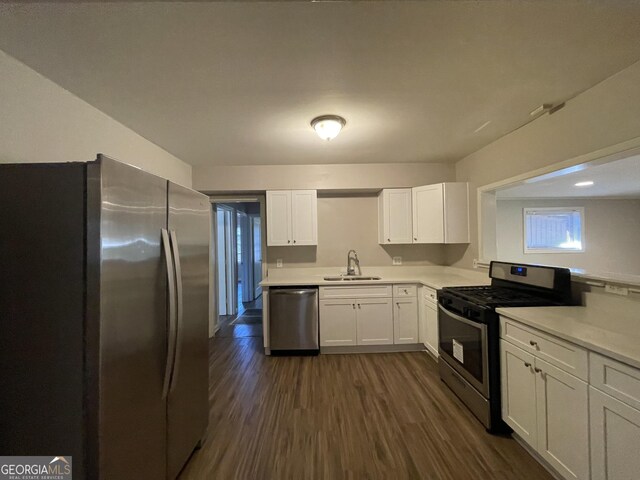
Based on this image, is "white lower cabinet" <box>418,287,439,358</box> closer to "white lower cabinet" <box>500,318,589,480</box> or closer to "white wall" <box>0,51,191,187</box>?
"white lower cabinet" <box>500,318,589,480</box>

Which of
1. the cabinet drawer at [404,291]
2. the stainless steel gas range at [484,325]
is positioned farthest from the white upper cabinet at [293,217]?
the stainless steel gas range at [484,325]

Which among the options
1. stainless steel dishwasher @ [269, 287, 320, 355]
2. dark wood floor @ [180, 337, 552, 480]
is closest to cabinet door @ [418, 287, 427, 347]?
dark wood floor @ [180, 337, 552, 480]

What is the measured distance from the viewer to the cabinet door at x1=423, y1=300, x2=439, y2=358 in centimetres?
282

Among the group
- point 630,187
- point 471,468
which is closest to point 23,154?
point 471,468

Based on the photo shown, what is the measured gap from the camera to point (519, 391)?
166 centimetres

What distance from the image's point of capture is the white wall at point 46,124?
4.69ft

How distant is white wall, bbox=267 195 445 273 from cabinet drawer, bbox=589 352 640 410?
2.63m

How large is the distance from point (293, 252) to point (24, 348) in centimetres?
293

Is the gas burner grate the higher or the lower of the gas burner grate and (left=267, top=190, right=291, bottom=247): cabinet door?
the lower

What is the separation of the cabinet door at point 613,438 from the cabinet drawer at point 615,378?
1.2 inches

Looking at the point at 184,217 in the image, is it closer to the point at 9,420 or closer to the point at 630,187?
the point at 9,420

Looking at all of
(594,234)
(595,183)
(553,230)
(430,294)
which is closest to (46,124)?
(430,294)

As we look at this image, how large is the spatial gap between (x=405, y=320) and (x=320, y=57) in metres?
2.87

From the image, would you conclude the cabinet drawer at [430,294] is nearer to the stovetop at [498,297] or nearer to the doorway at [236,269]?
the stovetop at [498,297]
